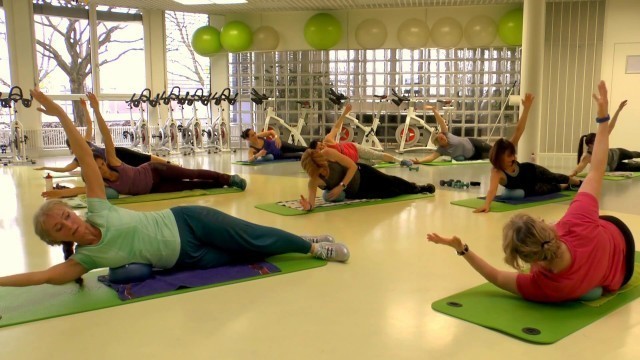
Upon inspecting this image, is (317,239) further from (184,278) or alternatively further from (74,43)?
(74,43)

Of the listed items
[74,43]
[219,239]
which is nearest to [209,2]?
[74,43]

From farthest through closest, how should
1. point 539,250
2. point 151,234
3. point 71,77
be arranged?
1. point 71,77
2. point 151,234
3. point 539,250

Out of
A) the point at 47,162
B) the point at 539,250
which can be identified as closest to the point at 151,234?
the point at 539,250

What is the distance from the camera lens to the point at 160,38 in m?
12.6

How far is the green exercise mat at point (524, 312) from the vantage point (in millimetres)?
2377

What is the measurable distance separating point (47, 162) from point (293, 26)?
5.95 m

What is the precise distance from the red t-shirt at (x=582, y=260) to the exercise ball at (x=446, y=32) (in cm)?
919

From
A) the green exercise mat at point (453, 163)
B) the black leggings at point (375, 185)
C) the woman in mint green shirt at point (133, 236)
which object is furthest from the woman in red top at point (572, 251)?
the green exercise mat at point (453, 163)

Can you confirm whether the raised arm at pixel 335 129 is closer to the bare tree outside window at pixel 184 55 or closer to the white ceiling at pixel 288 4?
the white ceiling at pixel 288 4

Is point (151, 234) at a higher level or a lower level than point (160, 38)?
lower

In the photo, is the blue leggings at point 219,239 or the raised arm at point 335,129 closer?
the blue leggings at point 219,239

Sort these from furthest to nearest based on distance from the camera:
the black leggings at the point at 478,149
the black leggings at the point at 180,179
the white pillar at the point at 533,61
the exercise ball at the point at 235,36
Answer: the exercise ball at the point at 235,36 → the black leggings at the point at 478,149 → the white pillar at the point at 533,61 → the black leggings at the point at 180,179

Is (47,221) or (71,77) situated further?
(71,77)

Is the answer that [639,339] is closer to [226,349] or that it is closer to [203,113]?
[226,349]
